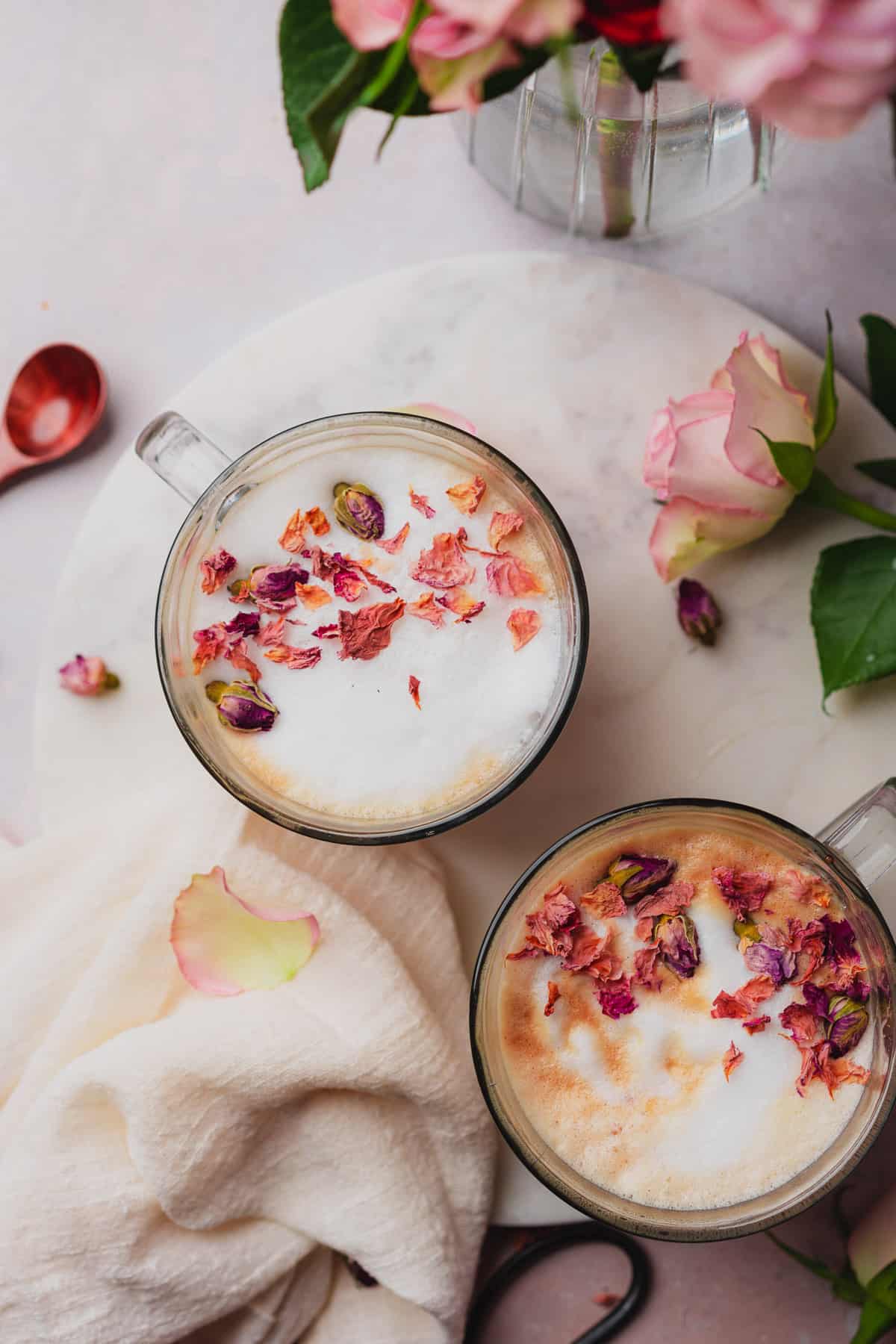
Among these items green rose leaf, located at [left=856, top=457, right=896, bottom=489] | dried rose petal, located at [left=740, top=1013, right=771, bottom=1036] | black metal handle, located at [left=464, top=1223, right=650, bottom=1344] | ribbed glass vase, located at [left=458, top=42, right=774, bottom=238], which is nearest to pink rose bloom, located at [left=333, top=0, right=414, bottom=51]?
ribbed glass vase, located at [left=458, top=42, right=774, bottom=238]

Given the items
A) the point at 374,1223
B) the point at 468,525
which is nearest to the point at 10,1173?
the point at 374,1223

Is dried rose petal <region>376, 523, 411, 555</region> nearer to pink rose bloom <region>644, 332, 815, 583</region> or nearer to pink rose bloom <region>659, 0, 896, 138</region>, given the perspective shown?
pink rose bloom <region>644, 332, 815, 583</region>

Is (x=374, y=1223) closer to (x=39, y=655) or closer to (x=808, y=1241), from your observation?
(x=808, y=1241)

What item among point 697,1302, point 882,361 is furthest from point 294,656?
point 697,1302

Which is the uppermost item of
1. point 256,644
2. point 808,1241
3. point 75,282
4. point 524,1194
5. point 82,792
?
point 75,282

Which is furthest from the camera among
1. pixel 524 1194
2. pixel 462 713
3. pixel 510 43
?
pixel 524 1194

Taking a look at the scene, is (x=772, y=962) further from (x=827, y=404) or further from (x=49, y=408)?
(x=49, y=408)

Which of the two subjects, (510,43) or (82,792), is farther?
(82,792)
